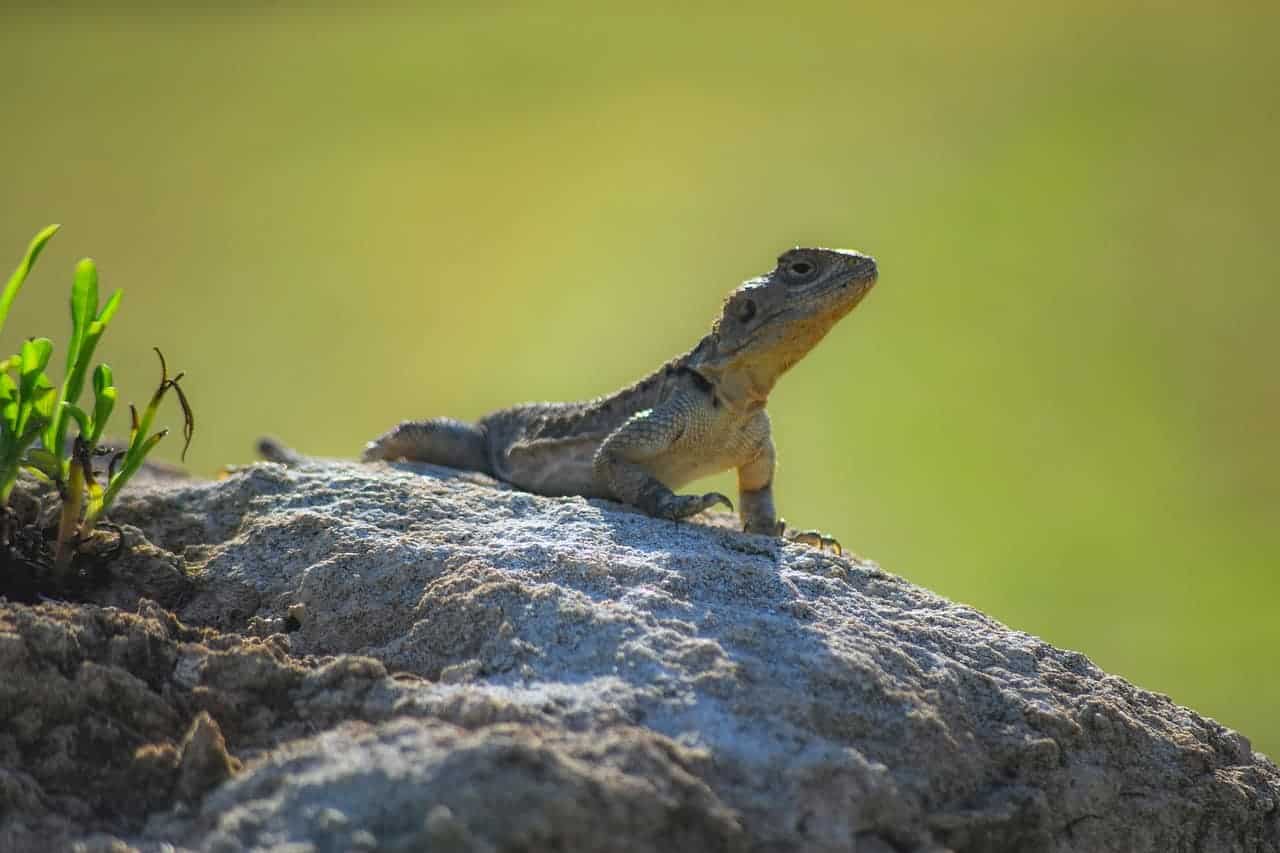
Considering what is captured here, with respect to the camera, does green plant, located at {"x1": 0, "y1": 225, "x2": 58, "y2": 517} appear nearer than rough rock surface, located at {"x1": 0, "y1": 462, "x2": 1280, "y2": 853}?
No

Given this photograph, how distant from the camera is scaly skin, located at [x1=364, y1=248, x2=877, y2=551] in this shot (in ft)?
16.2

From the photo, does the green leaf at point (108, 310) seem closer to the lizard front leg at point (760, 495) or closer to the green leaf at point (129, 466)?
the green leaf at point (129, 466)

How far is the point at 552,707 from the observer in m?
2.82

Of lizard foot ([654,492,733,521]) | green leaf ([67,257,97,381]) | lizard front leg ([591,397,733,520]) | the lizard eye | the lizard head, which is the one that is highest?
the lizard eye

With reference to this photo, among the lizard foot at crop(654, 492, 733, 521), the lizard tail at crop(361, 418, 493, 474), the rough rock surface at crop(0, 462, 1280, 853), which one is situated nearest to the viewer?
the rough rock surface at crop(0, 462, 1280, 853)

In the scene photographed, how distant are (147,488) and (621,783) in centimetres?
281

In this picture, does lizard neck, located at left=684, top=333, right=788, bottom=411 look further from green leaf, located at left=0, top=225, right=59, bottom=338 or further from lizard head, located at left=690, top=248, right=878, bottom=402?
green leaf, located at left=0, top=225, right=59, bottom=338

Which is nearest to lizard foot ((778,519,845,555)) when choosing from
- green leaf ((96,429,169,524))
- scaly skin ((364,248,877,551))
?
scaly skin ((364,248,877,551))

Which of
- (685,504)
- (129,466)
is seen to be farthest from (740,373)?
(129,466)

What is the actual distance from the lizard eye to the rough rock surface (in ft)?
4.11

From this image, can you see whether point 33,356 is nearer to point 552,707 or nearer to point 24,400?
point 24,400

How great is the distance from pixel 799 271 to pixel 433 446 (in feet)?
7.04

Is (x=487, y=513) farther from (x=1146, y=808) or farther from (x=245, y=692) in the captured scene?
(x=1146, y=808)

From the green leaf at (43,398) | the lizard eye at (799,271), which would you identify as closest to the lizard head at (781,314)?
the lizard eye at (799,271)
